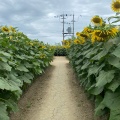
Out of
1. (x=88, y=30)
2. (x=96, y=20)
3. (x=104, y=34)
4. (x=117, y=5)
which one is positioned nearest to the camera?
(x=104, y=34)

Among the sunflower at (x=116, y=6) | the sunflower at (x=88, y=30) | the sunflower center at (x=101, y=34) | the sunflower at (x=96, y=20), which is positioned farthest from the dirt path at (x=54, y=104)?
the sunflower at (x=116, y=6)

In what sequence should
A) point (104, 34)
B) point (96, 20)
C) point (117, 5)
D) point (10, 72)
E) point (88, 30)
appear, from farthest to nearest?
point (88, 30) → point (96, 20) → point (10, 72) → point (117, 5) → point (104, 34)

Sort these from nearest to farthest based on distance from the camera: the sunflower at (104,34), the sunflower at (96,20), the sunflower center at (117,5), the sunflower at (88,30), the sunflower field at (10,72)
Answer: the sunflower field at (10,72), the sunflower at (104,34), the sunflower center at (117,5), the sunflower at (96,20), the sunflower at (88,30)

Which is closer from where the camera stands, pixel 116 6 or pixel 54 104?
pixel 116 6

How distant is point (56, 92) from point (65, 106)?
1.58 metres

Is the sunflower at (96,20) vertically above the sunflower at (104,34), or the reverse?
the sunflower at (96,20)

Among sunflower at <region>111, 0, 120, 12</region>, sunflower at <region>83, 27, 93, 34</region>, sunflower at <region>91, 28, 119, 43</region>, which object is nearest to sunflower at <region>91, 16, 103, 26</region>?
sunflower at <region>83, 27, 93, 34</region>

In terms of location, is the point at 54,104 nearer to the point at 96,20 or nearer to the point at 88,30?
the point at 88,30

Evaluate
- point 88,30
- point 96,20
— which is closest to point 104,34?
point 96,20

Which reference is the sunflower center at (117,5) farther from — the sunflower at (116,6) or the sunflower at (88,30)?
the sunflower at (88,30)

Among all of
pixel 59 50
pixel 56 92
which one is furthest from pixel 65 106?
pixel 59 50

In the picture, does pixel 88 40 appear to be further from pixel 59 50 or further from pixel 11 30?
pixel 59 50

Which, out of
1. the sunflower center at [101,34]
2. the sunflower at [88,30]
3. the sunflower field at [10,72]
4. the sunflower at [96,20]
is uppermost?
the sunflower at [96,20]

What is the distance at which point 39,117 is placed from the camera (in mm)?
5008
